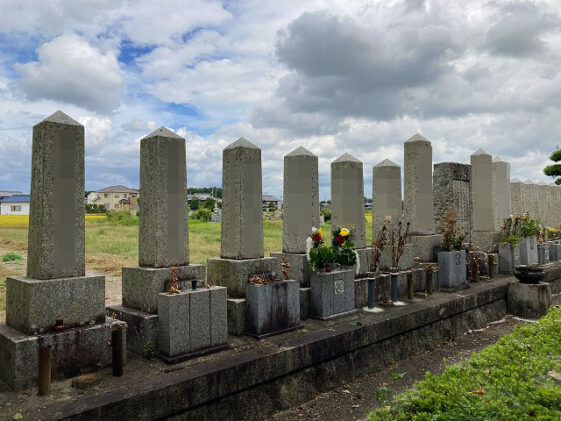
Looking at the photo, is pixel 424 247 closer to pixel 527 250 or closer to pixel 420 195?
pixel 420 195

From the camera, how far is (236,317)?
4621mm

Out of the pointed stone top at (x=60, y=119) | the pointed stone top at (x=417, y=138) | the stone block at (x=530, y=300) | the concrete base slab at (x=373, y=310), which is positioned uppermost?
the pointed stone top at (x=417, y=138)

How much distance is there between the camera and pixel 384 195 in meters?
7.30

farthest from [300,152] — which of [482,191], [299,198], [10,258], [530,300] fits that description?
[10,258]

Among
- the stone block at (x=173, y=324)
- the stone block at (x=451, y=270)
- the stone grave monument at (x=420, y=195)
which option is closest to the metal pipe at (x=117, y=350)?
the stone block at (x=173, y=324)

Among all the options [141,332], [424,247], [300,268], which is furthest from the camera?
[424,247]

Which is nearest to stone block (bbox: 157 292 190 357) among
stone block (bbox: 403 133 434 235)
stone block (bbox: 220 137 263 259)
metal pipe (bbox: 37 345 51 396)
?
metal pipe (bbox: 37 345 51 396)

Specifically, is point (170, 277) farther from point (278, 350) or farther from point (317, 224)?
point (317, 224)

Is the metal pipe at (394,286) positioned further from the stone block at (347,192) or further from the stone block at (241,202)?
the stone block at (241,202)

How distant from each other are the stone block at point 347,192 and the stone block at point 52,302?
371cm

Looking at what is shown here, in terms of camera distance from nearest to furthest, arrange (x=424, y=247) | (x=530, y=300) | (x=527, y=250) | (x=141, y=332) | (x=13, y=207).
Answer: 1. (x=141, y=332)
2. (x=530, y=300)
3. (x=424, y=247)
4. (x=527, y=250)
5. (x=13, y=207)

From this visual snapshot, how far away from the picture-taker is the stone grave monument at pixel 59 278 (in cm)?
342

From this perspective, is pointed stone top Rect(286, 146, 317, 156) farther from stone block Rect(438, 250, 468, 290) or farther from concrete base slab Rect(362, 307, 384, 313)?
stone block Rect(438, 250, 468, 290)

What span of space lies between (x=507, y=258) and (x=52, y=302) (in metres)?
9.49
